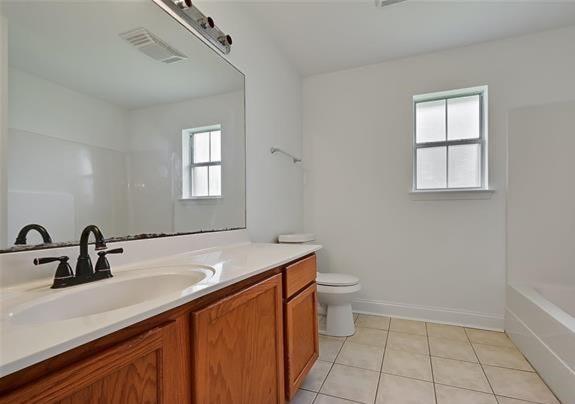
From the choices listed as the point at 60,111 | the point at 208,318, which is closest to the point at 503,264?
the point at 208,318

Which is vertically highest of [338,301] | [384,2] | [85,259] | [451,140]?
[384,2]

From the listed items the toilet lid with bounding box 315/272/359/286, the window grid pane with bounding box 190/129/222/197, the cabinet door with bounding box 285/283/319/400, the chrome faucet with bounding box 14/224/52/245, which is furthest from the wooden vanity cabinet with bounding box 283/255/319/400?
the chrome faucet with bounding box 14/224/52/245

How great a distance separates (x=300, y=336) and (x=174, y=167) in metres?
1.09

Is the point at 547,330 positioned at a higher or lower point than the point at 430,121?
lower

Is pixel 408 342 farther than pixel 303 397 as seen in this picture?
Yes

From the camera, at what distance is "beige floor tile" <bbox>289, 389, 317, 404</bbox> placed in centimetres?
149

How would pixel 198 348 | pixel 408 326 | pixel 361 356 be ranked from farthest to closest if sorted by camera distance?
1. pixel 408 326
2. pixel 361 356
3. pixel 198 348

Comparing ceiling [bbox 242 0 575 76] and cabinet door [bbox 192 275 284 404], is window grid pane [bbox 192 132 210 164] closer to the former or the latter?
cabinet door [bbox 192 275 284 404]

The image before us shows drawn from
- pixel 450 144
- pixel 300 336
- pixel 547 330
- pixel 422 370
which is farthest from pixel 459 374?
pixel 450 144

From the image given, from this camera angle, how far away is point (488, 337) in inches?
87.9

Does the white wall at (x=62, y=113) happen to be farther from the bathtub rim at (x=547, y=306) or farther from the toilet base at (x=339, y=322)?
the bathtub rim at (x=547, y=306)

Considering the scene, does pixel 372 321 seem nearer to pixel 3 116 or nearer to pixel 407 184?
pixel 407 184

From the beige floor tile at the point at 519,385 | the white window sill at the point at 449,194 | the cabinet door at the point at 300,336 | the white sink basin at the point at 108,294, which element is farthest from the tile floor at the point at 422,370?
the white window sill at the point at 449,194

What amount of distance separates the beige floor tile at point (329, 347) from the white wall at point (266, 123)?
0.89 meters
